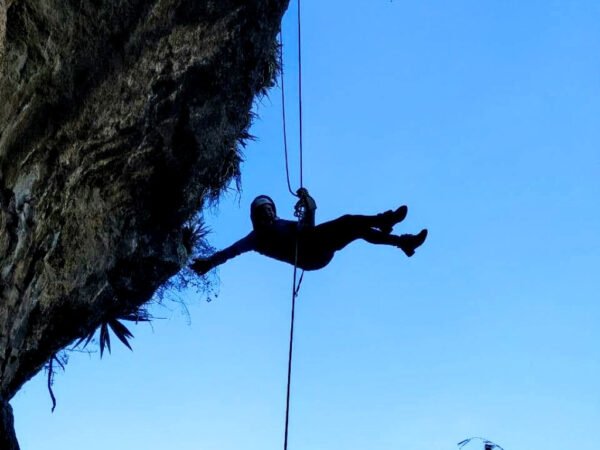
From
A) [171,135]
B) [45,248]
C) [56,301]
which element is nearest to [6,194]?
[45,248]

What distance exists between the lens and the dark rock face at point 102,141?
6.93 metres

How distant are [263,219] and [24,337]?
9.88 feet

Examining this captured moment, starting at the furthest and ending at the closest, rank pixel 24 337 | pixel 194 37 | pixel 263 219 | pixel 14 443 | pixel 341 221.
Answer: pixel 263 219 < pixel 341 221 < pixel 194 37 < pixel 24 337 < pixel 14 443

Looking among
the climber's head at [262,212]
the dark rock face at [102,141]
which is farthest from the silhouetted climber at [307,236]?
the dark rock face at [102,141]

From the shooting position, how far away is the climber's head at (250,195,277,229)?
9.43 meters

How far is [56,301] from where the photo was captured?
25.1 ft

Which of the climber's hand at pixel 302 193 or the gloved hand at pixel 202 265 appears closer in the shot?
the climber's hand at pixel 302 193

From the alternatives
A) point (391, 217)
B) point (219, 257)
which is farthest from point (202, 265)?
point (391, 217)

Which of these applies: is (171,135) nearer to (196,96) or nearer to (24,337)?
(196,96)

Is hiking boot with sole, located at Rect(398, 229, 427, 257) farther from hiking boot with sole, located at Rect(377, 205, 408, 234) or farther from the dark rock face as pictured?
the dark rock face

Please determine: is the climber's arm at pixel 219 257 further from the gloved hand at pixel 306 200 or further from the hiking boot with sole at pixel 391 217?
the hiking boot with sole at pixel 391 217

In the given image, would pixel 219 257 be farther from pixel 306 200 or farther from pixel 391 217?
pixel 391 217

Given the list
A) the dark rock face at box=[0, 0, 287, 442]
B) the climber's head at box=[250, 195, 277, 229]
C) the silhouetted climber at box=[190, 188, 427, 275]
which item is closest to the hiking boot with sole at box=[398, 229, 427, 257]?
the silhouetted climber at box=[190, 188, 427, 275]

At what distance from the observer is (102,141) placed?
7.71 meters
